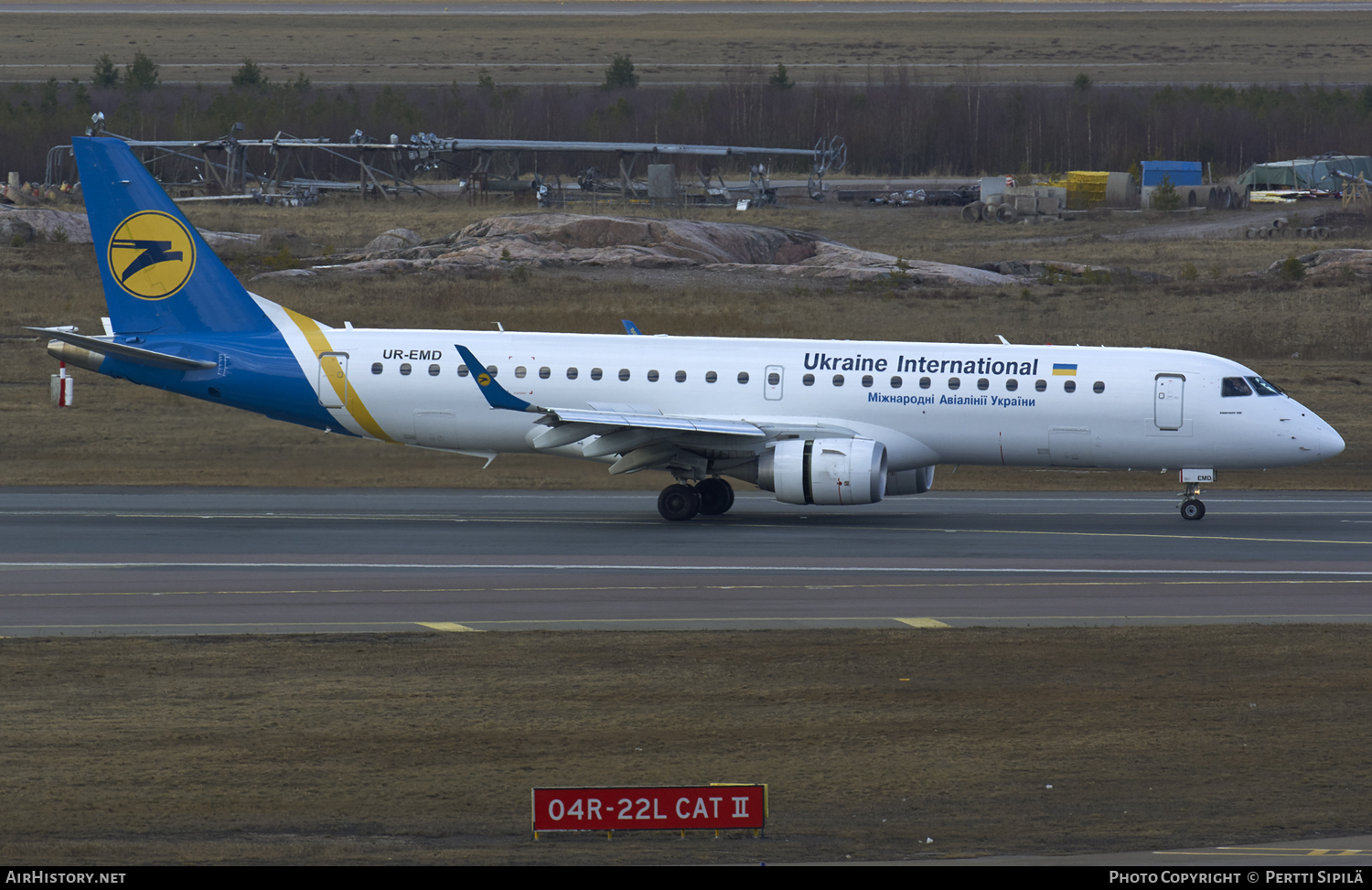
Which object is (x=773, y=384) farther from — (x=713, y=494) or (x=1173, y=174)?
(x=1173, y=174)

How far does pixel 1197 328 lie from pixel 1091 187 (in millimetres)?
38018

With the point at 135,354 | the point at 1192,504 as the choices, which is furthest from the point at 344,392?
the point at 1192,504

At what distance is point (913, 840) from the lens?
1305 centimetres

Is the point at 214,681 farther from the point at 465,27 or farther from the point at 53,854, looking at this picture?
the point at 465,27

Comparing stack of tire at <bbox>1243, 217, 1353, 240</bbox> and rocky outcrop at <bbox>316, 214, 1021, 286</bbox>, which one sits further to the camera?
stack of tire at <bbox>1243, 217, 1353, 240</bbox>

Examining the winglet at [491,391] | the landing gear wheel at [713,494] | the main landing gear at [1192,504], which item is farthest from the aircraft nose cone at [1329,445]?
the winglet at [491,391]

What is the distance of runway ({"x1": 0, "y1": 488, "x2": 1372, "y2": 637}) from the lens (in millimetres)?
23250

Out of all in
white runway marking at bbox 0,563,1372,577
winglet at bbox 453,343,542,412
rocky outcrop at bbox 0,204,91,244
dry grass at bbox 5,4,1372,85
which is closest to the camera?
white runway marking at bbox 0,563,1372,577

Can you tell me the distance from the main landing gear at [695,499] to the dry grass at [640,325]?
17.8 feet

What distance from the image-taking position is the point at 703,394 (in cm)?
3312

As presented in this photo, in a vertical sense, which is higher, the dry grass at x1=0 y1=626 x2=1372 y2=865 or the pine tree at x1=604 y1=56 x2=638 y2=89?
the pine tree at x1=604 y1=56 x2=638 y2=89

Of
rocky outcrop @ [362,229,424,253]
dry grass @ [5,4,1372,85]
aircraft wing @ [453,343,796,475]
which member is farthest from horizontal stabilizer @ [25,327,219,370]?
dry grass @ [5,4,1372,85]

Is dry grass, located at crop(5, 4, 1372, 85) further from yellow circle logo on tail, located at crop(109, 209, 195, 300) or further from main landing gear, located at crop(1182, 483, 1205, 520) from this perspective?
yellow circle logo on tail, located at crop(109, 209, 195, 300)

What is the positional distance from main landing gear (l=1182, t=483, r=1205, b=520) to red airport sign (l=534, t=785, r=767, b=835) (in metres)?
22.7
